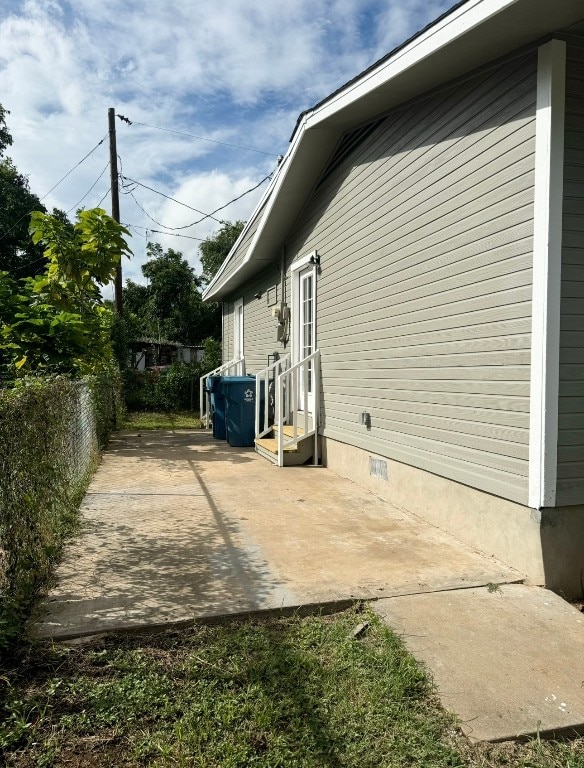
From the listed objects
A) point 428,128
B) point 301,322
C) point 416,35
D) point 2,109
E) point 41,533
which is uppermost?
point 2,109

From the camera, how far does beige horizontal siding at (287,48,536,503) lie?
149 inches

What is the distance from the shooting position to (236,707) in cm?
225

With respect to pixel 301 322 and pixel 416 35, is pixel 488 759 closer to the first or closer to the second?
pixel 416 35

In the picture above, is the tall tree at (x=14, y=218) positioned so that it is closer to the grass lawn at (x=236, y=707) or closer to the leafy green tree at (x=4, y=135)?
the leafy green tree at (x=4, y=135)

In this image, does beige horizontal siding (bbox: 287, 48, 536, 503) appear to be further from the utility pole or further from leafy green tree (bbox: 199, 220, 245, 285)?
leafy green tree (bbox: 199, 220, 245, 285)

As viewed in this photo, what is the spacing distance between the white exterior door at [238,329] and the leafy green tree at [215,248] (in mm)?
16987

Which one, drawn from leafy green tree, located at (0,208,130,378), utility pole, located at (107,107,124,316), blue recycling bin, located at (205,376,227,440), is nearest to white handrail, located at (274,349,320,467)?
blue recycling bin, located at (205,376,227,440)

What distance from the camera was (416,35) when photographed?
4262 millimetres

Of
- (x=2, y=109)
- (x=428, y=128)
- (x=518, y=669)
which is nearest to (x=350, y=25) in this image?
(x=428, y=128)

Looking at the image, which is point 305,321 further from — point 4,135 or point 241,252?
point 4,135

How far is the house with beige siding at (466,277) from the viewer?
349cm

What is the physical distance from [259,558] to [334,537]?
2.48ft

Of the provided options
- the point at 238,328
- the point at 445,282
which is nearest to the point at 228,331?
the point at 238,328

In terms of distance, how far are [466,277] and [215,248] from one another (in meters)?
27.8
